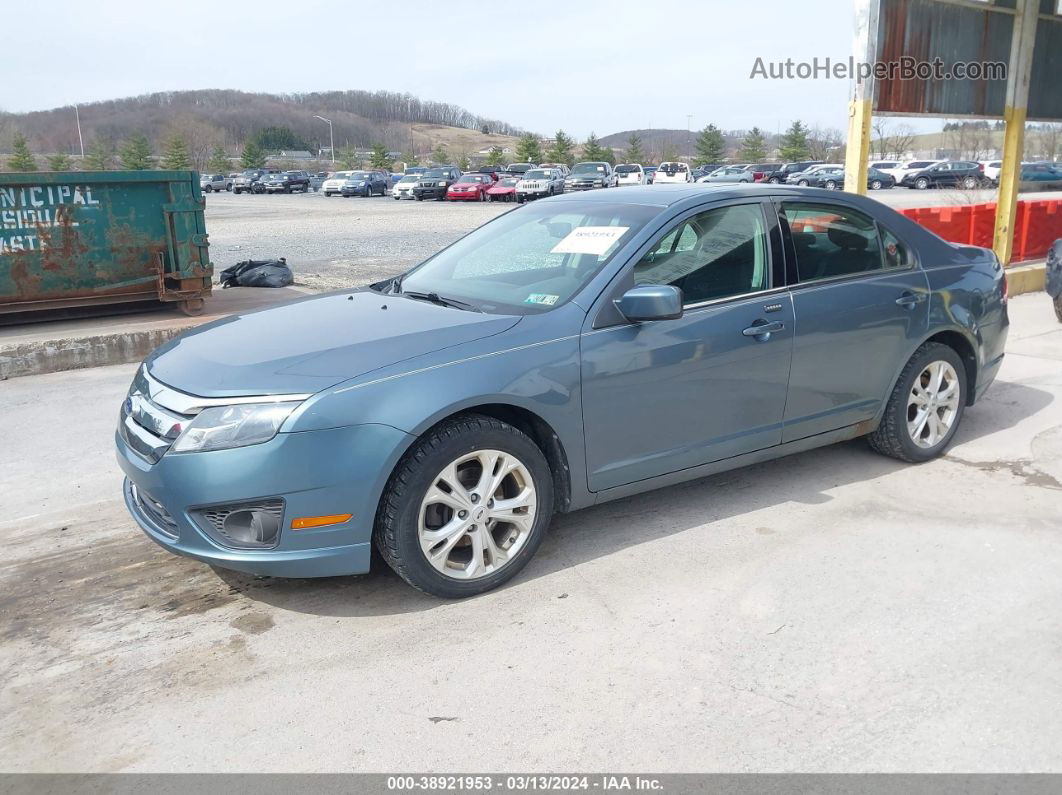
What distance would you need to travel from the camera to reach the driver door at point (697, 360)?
3922mm

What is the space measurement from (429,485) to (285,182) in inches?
2309

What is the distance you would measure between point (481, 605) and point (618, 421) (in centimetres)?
97

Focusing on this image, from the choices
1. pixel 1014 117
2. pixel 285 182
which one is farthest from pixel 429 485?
Result: pixel 285 182

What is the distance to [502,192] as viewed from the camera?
40.4 meters

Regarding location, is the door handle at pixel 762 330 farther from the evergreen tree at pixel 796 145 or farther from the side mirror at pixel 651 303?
the evergreen tree at pixel 796 145

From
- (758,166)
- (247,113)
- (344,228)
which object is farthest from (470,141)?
(344,228)

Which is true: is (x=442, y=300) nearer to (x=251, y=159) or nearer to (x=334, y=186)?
(x=334, y=186)

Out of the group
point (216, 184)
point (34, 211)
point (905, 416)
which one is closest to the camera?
point (905, 416)

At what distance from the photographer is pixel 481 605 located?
11.9 feet

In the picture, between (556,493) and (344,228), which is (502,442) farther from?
(344,228)

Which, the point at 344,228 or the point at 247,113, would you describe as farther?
the point at 247,113

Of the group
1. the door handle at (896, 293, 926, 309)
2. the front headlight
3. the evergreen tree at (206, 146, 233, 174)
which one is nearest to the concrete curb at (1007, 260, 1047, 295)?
the door handle at (896, 293, 926, 309)
